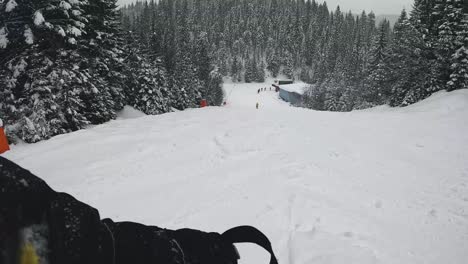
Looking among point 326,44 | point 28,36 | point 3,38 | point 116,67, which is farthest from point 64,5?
point 326,44

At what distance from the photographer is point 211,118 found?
984cm

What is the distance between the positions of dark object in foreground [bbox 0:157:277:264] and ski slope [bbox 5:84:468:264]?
1845 mm

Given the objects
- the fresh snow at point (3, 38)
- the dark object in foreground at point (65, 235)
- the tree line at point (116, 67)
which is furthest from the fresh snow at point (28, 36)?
the dark object in foreground at point (65, 235)

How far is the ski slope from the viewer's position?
3.03m

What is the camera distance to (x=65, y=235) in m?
0.77

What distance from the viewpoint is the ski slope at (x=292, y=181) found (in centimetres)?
303

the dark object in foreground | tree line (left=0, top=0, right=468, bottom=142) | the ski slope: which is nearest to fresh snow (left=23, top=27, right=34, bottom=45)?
tree line (left=0, top=0, right=468, bottom=142)

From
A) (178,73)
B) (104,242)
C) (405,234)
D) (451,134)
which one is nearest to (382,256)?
(405,234)

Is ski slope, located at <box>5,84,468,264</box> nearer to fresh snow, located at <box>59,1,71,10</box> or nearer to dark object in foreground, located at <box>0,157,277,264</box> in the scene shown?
dark object in foreground, located at <box>0,157,277,264</box>

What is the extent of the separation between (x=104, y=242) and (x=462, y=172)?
246 inches

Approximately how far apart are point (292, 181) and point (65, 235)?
4035 mm

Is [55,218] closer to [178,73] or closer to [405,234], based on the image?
[405,234]

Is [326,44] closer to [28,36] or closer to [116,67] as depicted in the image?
[116,67]

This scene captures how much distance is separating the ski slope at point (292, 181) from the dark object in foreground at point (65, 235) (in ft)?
6.05
